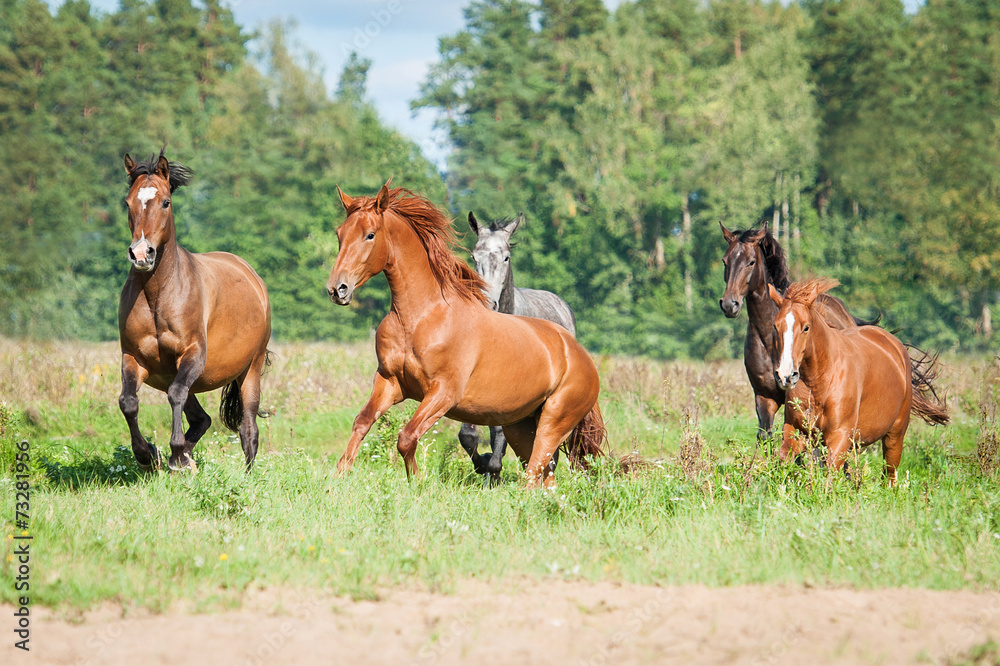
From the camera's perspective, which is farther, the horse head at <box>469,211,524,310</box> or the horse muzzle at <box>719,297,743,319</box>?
the horse head at <box>469,211,524,310</box>

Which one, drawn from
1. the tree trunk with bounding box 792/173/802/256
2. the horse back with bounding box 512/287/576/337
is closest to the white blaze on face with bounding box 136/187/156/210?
the horse back with bounding box 512/287/576/337

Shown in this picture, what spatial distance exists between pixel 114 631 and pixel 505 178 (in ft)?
126

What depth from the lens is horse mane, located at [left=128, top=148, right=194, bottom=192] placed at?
7.25 metres

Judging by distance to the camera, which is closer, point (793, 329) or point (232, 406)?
point (793, 329)

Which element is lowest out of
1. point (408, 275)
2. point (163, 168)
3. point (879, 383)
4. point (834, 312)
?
point (879, 383)

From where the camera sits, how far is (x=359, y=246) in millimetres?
6359

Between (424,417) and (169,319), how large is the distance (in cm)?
250

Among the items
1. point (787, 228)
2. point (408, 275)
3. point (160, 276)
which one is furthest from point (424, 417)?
point (787, 228)

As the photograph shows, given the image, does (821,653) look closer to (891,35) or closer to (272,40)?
(891,35)

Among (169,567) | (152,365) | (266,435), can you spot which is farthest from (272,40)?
(169,567)

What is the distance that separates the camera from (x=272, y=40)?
45.2 metres

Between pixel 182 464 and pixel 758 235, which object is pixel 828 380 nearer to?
pixel 758 235

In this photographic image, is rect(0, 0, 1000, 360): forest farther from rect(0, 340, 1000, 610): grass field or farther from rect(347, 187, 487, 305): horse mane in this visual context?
rect(347, 187, 487, 305): horse mane

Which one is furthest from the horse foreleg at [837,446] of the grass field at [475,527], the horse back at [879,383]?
the horse back at [879,383]
